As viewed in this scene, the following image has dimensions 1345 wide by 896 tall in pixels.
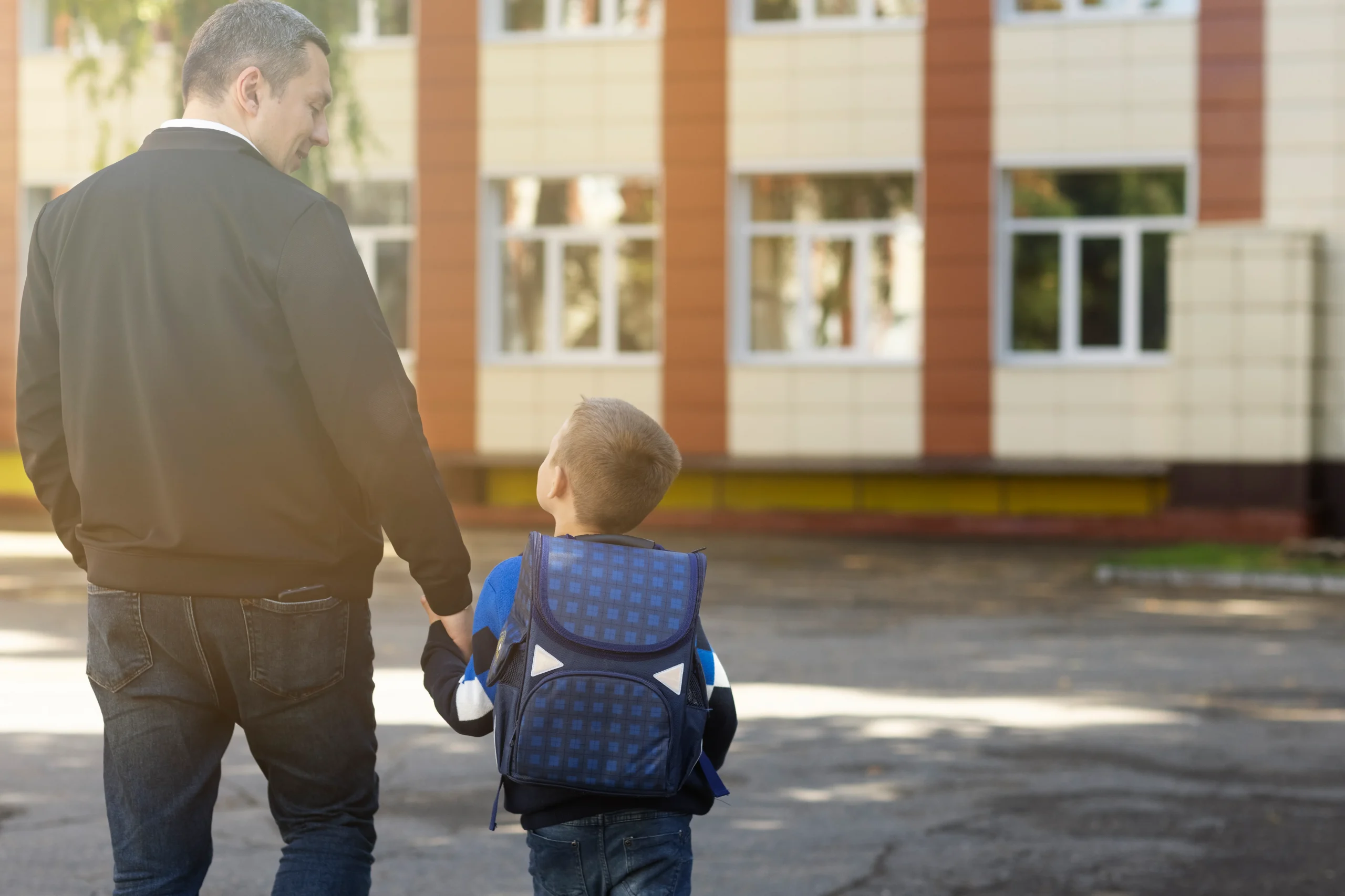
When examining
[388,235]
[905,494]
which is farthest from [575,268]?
[905,494]

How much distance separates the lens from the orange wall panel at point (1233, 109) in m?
19.9

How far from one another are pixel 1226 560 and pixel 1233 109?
239 inches

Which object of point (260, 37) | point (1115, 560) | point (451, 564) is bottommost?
point (1115, 560)

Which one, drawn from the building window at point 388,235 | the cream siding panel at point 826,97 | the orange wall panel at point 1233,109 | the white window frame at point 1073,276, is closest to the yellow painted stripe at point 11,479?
the building window at point 388,235

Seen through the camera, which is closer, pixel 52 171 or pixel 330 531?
pixel 330 531

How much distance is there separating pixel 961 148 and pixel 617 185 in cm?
409

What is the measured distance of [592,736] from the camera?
123 inches

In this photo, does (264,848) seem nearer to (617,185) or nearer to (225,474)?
(225,474)

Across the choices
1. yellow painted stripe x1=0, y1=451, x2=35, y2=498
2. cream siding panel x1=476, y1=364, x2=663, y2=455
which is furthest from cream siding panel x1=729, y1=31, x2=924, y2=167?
yellow painted stripe x1=0, y1=451, x2=35, y2=498

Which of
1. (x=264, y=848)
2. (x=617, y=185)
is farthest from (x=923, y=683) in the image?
(x=617, y=185)

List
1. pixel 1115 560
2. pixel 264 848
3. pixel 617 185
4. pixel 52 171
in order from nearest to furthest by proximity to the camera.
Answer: pixel 264 848, pixel 1115 560, pixel 617 185, pixel 52 171

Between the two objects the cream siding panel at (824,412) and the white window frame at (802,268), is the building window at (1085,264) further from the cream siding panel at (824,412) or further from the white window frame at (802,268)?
the cream siding panel at (824,412)

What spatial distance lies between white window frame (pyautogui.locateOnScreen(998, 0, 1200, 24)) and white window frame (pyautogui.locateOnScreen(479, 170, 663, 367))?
468 centimetres

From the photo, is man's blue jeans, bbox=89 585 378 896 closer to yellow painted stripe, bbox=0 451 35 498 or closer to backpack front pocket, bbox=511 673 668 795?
backpack front pocket, bbox=511 673 668 795
